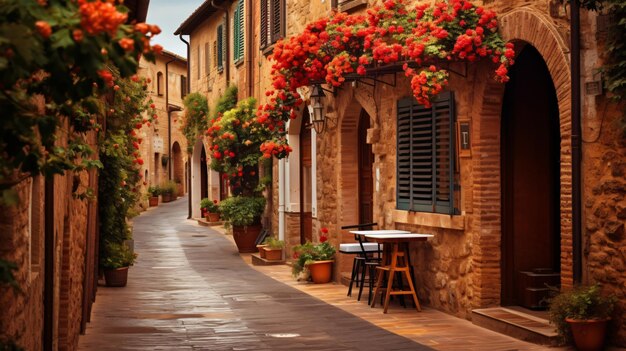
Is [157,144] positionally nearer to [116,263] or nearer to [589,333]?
[116,263]

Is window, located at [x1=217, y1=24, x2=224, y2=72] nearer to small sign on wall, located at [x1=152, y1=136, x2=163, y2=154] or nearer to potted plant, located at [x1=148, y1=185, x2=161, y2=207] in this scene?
potted plant, located at [x1=148, y1=185, x2=161, y2=207]

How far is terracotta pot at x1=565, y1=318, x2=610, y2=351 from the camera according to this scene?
8.50m

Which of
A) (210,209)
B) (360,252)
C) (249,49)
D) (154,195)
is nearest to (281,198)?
(249,49)

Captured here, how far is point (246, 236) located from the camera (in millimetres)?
22297

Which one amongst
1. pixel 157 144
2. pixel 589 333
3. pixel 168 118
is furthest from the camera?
pixel 168 118

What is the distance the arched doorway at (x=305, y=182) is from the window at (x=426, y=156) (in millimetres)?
6064

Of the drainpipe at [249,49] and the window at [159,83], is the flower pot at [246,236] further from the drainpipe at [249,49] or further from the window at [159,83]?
the window at [159,83]

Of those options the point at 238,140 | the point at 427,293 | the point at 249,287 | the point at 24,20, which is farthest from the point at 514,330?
the point at 238,140

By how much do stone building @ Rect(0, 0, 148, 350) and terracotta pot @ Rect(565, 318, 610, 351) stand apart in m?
4.28

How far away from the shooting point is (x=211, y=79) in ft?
98.9

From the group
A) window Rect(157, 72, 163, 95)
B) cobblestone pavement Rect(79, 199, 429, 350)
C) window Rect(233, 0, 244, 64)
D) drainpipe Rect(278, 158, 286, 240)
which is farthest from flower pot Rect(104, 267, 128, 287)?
window Rect(157, 72, 163, 95)

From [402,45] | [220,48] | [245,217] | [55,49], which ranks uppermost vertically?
[220,48]

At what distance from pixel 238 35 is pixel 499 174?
592 inches

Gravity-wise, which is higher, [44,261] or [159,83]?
[159,83]
